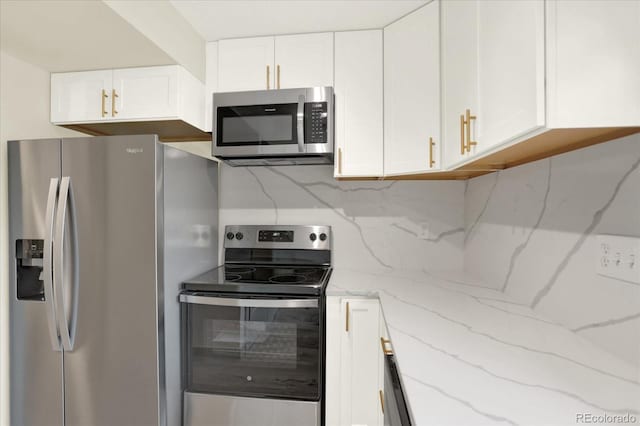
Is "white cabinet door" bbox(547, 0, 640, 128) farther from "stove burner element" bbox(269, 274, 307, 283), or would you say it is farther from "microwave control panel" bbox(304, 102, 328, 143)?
"stove burner element" bbox(269, 274, 307, 283)

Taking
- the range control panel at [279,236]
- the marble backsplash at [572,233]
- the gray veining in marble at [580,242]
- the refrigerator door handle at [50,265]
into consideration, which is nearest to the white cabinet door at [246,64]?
the range control panel at [279,236]

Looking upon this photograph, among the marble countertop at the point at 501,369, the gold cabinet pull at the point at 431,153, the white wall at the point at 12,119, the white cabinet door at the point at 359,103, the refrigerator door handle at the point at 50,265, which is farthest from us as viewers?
the white cabinet door at the point at 359,103

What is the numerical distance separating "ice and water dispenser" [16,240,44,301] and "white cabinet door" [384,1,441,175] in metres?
1.75

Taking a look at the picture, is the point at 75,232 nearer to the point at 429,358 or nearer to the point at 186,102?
the point at 186,102

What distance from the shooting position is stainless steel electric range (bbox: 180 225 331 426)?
4.91 ft

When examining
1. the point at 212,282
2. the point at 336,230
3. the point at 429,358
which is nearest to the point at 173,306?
the point at 212,282

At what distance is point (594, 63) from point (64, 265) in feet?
6.32

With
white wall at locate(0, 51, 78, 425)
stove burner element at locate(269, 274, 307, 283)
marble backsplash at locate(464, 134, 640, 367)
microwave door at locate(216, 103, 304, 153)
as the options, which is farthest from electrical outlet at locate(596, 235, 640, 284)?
white wall at locate(0, 51, 78, 425)

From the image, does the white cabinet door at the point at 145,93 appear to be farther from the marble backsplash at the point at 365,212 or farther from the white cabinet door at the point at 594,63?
A: the white cabinet door at the point at 594,63

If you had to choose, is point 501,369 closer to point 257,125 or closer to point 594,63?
point 594,63

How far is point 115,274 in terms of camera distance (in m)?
1.38

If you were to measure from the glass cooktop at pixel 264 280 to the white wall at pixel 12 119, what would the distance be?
814 millimetres

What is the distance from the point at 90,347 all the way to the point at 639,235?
2.00 metres

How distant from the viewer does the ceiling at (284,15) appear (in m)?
1.52
